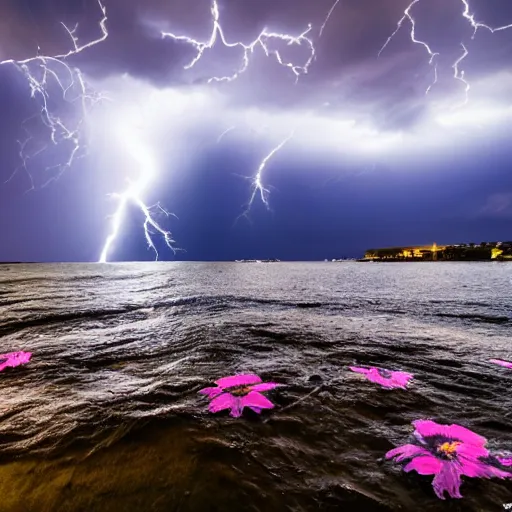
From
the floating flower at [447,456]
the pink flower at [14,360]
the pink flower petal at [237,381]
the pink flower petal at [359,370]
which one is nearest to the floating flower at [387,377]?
A: the pink flower petal at [359,370]

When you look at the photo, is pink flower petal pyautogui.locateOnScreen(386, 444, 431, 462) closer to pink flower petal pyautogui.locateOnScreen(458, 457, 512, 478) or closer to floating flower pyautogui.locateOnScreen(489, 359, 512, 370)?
pink flower petal pyautogui.locateOnScreen(458, 457, 512, 478)

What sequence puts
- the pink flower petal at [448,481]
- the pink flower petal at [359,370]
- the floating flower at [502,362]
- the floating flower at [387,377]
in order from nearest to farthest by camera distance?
the pink flower petal at [448,481] < the floating flower at [387,377] < the pink flower petal at [359,370] < the floating flower at [502,362]

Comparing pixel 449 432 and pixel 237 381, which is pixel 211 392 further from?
pixel 449 432

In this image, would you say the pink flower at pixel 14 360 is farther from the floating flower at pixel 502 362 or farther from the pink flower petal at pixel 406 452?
the floating flower at pixel 502 362

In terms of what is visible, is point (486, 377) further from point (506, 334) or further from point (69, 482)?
point (69, 482)

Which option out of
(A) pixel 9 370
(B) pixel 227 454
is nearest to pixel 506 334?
(B) pixel 227 454

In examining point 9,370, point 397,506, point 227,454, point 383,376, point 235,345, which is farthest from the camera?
point 235,345
